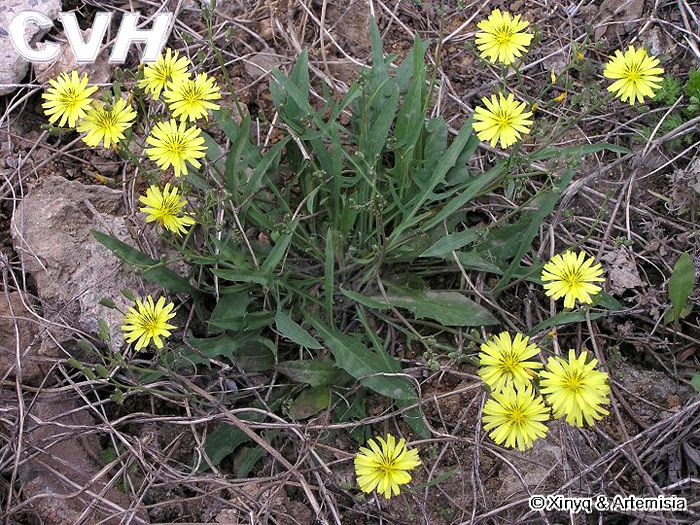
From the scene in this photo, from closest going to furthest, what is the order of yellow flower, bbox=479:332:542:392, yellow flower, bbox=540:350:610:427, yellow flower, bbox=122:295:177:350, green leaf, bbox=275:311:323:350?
1. yellow flower, bbox=540:350:610:427
2. yellow flower, bbox=479:332:542:392
3. yellow flower, bbox=122:295:177:350
4. green leaf, bbox=275:311:323:350

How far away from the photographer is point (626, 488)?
7.82ft

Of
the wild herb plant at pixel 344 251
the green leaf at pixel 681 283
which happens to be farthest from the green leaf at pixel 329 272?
the green leaf at pixel 681 283

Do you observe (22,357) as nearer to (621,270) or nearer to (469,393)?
(469,393)

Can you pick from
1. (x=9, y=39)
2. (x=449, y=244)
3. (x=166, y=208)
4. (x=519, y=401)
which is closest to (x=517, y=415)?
(x=519, y=401)

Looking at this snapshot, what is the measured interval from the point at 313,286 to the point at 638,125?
5.23ft

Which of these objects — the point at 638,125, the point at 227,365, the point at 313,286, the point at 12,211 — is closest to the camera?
the point at 227,365

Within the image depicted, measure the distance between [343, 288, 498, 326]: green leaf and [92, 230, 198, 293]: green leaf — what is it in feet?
2.06

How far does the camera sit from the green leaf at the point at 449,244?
2523mm

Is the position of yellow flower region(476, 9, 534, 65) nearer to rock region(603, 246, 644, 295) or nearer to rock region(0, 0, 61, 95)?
rock region(603, 246, 644, 295)

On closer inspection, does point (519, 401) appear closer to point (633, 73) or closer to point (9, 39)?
point (633, 73)

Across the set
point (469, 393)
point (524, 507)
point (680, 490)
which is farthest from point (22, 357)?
point (680, 490)

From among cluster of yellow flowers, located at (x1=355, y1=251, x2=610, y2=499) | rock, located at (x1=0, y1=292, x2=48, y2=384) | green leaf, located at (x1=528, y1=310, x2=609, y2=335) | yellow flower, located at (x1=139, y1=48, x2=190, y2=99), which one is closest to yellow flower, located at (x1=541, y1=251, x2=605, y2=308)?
cluster of yellow flowers, located at (x1=355, y1=251, x2=610, y2=499)

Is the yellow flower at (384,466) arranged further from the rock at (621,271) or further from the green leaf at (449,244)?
the rock at (621,271)

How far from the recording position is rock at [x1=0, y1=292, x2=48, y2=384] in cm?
254
